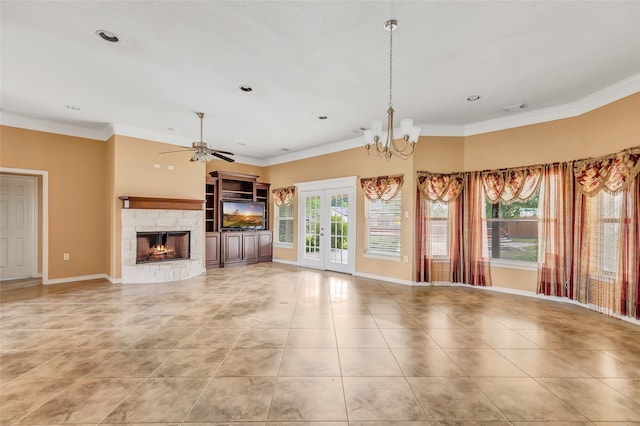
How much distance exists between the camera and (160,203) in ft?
20.1

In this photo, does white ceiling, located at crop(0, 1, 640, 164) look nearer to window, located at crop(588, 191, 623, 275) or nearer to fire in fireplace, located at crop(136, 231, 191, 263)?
window, located at crop(588, 191, 623, 275)

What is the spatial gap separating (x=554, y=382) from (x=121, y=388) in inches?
138

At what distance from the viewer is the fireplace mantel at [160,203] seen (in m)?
5.75

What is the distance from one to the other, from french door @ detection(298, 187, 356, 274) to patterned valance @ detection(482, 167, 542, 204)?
2719 mm

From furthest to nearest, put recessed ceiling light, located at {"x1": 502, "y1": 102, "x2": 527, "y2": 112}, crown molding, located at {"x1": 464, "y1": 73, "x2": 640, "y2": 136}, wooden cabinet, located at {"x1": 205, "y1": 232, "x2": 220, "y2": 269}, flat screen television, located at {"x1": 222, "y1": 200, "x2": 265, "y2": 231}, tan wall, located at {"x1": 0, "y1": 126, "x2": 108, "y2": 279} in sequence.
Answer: flat screen television, located at {"x1": 222, "y1": 200, "x2": 265, "y2": 231}
wooden cabinet, located at {"x1": 205, "y1": 232, "x2": 220, "y2": 269}
tan wall, located at {"x1": 0, "y1": 126, "x2": 108, "y2": 279}
recessed ceiling light, located at {"x1": 502, "y1": 102, "x2": 527, "y2": 112}
crown molding, located at {"x1": 464, "y1": 73, "x2": 640, "y2": 136}

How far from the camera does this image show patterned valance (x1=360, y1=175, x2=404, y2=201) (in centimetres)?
589

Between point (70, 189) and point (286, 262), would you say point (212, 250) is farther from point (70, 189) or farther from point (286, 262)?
point (70, 189)

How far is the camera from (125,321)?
3.72 metres

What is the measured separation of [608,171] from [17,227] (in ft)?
35.4

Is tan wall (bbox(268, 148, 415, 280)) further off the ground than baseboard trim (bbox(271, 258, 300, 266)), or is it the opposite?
Answer: tan wall (bbox(268, 148, 415, 280))

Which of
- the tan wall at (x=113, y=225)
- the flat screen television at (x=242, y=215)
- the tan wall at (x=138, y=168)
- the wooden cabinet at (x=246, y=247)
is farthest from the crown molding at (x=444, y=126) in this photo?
the wooden cabinet at (x=246, y=247)

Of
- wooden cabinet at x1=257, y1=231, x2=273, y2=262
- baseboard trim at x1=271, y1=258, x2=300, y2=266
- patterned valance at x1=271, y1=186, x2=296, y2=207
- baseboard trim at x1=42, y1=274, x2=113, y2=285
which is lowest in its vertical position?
baseboard trim at x1=271, y1=258, x2=300, y2=266

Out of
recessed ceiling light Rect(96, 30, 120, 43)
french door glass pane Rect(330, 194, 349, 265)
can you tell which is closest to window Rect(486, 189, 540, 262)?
french door glass pane Rect(330, 194, 349, 265)

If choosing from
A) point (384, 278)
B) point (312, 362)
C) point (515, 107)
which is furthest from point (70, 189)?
point (515, 107)
